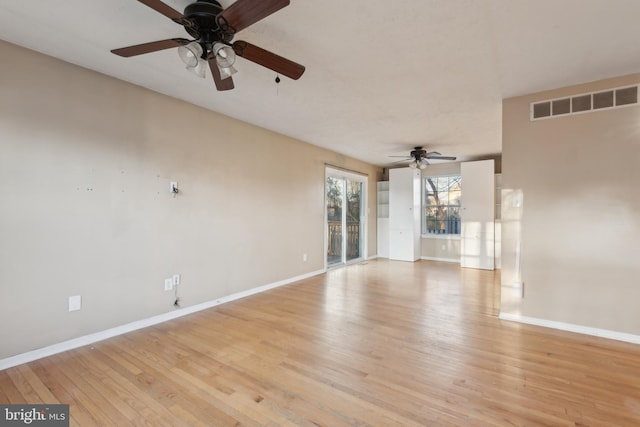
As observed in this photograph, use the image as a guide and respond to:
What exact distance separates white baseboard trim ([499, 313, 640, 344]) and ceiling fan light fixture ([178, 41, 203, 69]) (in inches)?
154

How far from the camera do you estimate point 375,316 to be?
3305mm

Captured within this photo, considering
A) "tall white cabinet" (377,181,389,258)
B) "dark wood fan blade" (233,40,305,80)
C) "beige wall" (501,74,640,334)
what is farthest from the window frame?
"dark wood fan blade" (233,40,305,80)

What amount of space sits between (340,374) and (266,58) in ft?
7.62

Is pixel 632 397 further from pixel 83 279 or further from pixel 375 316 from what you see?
pixel 83 279

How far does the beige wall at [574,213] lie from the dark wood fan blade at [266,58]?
264 cm

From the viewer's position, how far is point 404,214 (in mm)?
7066

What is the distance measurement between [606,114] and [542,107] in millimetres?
525

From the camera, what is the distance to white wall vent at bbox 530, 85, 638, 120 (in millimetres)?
2666

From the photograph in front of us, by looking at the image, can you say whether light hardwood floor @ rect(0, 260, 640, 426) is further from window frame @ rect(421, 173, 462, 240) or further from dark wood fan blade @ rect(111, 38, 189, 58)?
window frame @ rect(421, 173, 462, 240)

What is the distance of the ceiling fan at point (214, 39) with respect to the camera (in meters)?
1.46

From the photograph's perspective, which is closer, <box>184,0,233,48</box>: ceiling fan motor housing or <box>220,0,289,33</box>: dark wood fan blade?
<box>220,0,289,33</box>: dark wood fan blade

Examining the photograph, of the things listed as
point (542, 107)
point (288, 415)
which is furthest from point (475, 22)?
point (288, 415)

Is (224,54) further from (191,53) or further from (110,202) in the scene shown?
(110,202)

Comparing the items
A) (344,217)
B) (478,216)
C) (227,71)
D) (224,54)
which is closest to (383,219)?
(344,217)
